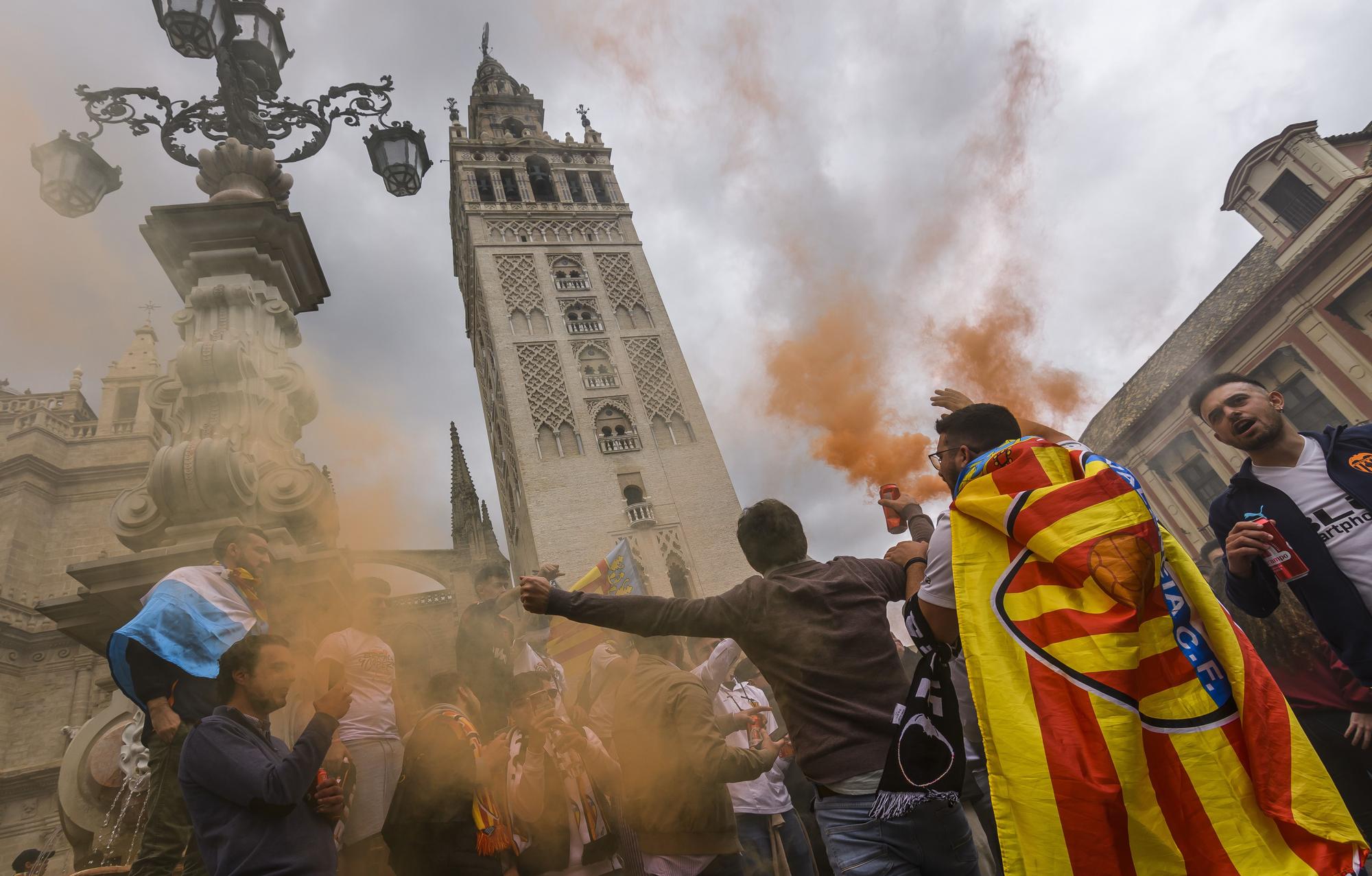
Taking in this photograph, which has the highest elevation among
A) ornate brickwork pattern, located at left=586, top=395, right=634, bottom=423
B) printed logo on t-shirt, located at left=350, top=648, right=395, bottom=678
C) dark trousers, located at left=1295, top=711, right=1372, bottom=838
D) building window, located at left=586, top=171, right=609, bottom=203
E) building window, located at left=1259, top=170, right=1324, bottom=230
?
building window, located at left=586, top=171, right=609, bottom=203

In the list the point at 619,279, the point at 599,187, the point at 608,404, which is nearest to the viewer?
the point at 608,404

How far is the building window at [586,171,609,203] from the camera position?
3100cm

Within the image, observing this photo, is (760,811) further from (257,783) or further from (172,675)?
(172,675)

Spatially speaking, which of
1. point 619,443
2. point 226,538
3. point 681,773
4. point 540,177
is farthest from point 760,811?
point 540,177

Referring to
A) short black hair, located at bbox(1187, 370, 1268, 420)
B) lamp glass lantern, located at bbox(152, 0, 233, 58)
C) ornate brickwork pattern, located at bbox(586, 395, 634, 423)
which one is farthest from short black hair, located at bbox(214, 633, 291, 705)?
ornate brickwork pattern, located at bbox(586, 395, 634, 423)

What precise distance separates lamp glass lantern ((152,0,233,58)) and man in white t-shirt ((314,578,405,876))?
4.07 m

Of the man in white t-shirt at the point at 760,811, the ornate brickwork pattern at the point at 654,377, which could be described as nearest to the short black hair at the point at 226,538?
the man in white t-shirt at the point at 760,811

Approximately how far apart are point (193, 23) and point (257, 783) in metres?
4.88

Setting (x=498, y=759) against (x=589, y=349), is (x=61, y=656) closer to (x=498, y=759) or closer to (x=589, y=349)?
(x=589, y=349)

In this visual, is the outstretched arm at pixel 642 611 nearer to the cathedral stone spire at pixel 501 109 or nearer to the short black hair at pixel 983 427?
the short black hair at pixel 983 427

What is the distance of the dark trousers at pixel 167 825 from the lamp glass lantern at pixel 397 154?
181 inches

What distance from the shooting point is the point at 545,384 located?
24734 millimetres

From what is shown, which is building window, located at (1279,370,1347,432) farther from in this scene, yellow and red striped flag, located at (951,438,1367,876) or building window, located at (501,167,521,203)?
building window, located at (501,167,521,203)

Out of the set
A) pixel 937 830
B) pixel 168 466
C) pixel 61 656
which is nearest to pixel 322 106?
pixel 168 466
